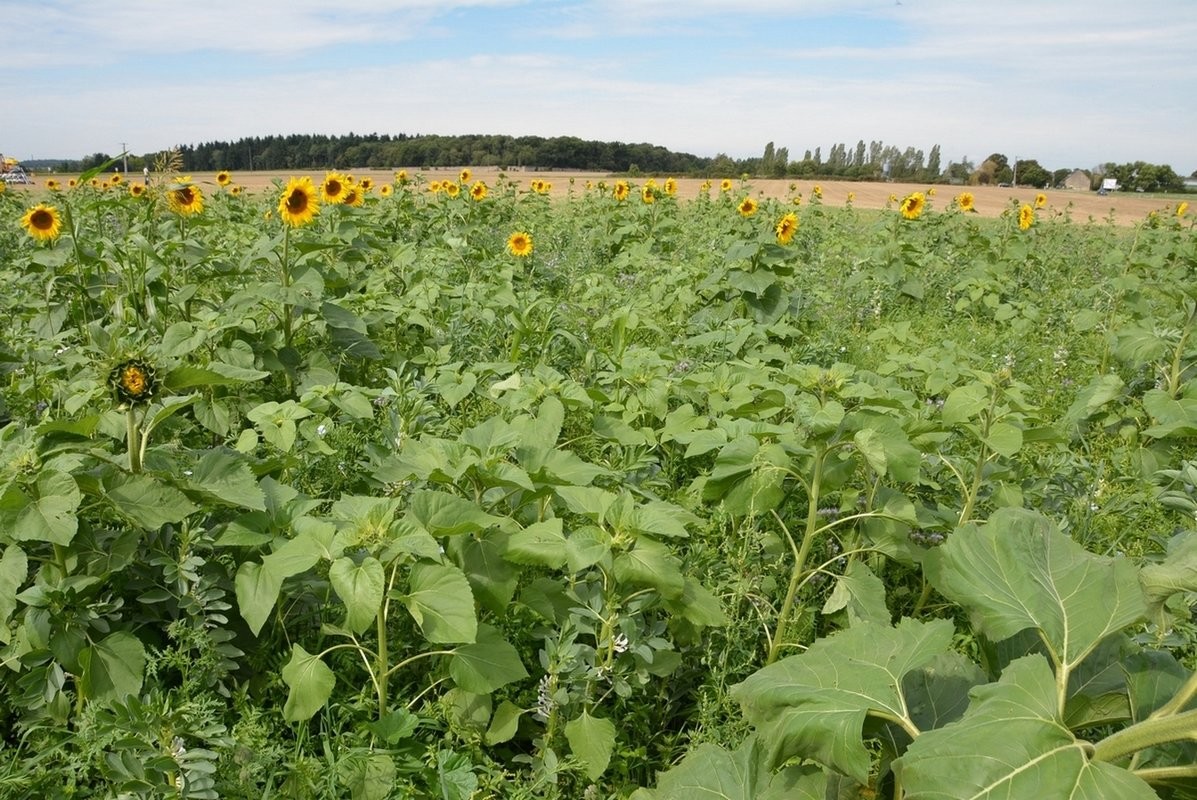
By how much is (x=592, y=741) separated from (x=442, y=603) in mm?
500

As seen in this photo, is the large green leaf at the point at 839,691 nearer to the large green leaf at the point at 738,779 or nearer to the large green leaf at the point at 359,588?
the large green leaf at the point at 738,779

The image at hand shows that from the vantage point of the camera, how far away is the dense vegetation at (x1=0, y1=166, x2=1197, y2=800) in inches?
50.2

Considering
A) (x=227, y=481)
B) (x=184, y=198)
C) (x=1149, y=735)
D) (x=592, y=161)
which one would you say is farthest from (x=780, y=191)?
(x=1149, y=735)

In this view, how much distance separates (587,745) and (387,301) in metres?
3.23

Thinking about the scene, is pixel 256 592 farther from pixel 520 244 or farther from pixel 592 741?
pixel 520 244

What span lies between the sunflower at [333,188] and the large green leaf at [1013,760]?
517cm

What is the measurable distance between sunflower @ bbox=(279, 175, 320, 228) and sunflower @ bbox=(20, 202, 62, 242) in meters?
1.33

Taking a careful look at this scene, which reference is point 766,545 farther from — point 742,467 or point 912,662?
point 912,662

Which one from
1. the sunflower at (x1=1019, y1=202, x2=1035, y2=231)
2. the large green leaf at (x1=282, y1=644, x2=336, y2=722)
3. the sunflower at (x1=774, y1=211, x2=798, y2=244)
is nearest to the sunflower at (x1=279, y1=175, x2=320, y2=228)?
the large green leaf at (x1=282, y1=644, x2=336, y2=722)

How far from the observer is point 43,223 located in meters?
4.22

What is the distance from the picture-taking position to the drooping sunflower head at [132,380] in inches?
75.4

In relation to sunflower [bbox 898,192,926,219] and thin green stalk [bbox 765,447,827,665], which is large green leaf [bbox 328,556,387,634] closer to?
thin green stalk [bbox 765,447,827,665]

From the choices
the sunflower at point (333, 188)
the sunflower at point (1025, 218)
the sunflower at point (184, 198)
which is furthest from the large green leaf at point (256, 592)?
the sunflower at point (1025, 218)

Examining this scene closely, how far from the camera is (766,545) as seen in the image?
249 centimetres
